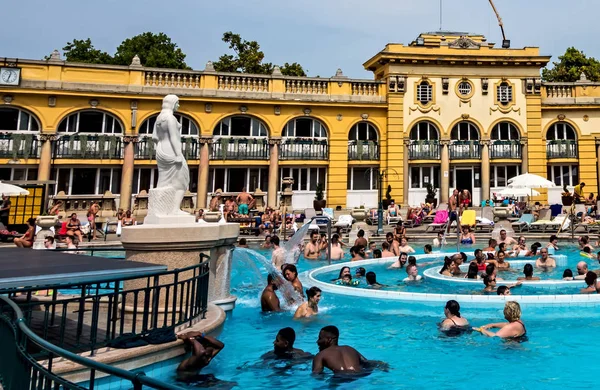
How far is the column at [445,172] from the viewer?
32250mm

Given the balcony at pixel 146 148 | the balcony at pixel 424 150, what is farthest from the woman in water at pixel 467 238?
the balcony at pixel 146 148

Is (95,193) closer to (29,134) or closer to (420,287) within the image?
(29,134)

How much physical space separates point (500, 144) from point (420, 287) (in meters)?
24.4

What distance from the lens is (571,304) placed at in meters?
9.51

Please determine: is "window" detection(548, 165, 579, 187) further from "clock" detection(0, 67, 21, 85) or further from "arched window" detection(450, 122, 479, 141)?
"clock" detection(0, 67, 21, 85)

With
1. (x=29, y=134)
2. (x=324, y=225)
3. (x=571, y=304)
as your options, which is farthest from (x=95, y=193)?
(x=571, y=304)

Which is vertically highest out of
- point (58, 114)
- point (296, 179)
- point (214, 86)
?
point (214, 86)

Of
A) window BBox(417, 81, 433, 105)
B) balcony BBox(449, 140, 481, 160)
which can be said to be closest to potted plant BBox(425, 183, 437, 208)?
balcony BBox(449, 140, 481, 160)

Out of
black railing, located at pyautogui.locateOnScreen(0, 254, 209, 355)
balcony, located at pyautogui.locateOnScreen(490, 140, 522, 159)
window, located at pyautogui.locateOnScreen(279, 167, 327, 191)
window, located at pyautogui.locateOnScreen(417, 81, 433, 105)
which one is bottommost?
black railing, located at pyautogui.locateOnScreen(0, 254, 209, 355)

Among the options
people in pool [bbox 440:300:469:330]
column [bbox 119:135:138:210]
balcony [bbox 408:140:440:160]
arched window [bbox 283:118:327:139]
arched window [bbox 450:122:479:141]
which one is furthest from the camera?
arched window [bbox 450:122:479:141]

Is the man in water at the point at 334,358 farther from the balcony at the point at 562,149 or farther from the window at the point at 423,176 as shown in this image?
the balcony at the point at 562,149

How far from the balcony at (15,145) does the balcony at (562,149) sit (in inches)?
1370

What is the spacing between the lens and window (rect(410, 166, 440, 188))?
109 ft

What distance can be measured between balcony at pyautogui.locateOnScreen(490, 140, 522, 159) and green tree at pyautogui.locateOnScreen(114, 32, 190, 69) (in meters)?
28.9
